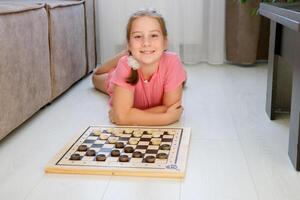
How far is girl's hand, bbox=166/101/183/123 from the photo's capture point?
151cm

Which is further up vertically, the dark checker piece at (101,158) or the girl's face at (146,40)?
the girl's face at (146,40)

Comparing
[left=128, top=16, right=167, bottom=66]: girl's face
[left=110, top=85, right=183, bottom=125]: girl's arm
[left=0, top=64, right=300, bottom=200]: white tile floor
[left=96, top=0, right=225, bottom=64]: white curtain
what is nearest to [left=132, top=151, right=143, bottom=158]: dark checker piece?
[left=0, top=64, right=300, bottom=200]: white tile floor

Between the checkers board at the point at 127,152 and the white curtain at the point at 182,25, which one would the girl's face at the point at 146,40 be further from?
the white curtain at the point at 182,25

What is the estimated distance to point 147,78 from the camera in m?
1.56

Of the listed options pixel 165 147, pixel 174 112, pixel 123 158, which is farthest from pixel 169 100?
pixel 123 158

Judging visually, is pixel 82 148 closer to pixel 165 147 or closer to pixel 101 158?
pixel 101 158

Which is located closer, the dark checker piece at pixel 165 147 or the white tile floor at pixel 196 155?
the white tile floor at pixel 196 155

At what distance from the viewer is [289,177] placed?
43.5 inches

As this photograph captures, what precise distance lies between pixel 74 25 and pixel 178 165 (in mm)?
1173

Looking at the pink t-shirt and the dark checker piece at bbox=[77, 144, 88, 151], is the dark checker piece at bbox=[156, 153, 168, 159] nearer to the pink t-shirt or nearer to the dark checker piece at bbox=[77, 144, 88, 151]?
the dark checker piece at bbox=[77, 144, 88, 151]

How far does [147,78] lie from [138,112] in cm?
14

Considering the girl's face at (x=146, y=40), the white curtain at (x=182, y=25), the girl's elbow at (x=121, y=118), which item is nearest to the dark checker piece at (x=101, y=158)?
the girl's elbow at (x=121, y=118)

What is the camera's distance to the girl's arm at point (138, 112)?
4.85ft

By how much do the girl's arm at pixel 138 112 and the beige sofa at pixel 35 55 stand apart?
305mm
